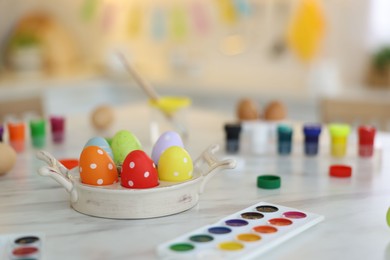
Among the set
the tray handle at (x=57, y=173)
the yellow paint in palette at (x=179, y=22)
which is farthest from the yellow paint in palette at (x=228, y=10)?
the tray handle at (x=57, y=173)

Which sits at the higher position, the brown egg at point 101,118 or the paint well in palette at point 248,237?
the brown egg at point 101,118

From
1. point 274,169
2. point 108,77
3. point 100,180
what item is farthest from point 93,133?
point 108,77

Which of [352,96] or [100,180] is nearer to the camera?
[100,180]

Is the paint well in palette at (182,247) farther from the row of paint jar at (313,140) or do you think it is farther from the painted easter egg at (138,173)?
the row of paint jar at (313,140)

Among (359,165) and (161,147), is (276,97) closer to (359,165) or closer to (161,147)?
(359,165)

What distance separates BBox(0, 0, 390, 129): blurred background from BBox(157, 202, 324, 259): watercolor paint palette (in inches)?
69.2

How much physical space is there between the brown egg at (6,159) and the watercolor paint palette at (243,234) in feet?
1.93

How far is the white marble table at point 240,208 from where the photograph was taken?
96 centimetres

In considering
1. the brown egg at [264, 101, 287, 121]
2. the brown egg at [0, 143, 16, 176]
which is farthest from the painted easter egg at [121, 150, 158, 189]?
the brown egg at [264, 101, 287, 121]

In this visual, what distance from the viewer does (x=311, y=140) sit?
1.58 m

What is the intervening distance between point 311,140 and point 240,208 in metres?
0.50

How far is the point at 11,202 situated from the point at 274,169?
0.62 meters

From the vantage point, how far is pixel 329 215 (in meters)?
1.12

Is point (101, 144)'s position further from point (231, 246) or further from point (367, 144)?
point (367, 144)
